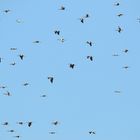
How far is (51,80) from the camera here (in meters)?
71.8

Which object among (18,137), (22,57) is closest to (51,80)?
(22,57)

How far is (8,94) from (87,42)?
1221 cm

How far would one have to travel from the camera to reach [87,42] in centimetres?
7194

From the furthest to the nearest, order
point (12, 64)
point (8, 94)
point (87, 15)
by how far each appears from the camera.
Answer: point (8, 94) → point (12, 64) → point (87, 15)

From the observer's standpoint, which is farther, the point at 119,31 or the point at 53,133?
the point at 53,133

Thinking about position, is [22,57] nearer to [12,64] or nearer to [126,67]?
[12,64]

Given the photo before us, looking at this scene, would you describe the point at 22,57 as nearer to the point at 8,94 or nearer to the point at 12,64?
the point at 12,64

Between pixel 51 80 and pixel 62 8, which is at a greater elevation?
pixel 62 8

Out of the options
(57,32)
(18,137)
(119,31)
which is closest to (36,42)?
(57,32)

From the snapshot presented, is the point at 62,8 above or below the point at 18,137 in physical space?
above

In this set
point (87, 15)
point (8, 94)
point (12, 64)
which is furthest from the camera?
point (8, 94)

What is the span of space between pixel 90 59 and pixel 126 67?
389 cm

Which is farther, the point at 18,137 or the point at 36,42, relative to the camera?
the point at 18,137

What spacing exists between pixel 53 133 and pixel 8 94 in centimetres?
660
